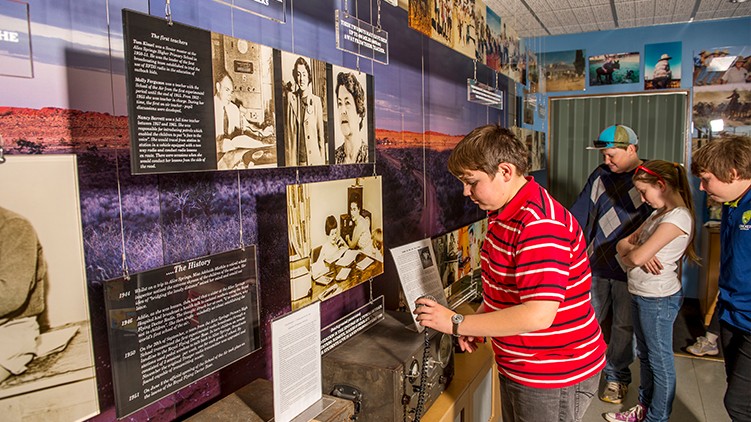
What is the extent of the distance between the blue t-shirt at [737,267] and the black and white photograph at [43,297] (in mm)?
2263

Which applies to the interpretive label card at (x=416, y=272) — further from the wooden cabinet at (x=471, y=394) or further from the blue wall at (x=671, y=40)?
the blue wall at (x=671, y=40)

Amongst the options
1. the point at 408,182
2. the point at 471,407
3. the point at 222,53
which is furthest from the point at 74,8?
the point at 471,407

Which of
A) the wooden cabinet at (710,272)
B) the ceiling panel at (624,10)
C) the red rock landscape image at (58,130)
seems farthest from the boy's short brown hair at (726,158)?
the wooden cabinet at (710,272)

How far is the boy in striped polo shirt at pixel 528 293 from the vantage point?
145 centimetres

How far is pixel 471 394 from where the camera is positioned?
2.37m

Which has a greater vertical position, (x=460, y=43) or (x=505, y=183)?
(x=460, y=43)

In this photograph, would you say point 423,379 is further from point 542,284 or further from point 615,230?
point 615,230

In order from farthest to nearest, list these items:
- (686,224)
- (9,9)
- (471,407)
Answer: (686,224) → (471,407) → (9,9)

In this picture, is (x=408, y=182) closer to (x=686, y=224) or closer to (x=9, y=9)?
(x=686, y=224)

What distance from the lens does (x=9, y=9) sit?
1005 millimetres

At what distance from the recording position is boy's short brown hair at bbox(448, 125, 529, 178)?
157cm

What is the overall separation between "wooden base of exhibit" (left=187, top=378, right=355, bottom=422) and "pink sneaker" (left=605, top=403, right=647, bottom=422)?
7.45 ft

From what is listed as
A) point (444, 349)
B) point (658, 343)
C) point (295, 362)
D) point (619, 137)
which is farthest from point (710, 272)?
point (295, 362)

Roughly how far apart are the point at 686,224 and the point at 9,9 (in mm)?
2781
